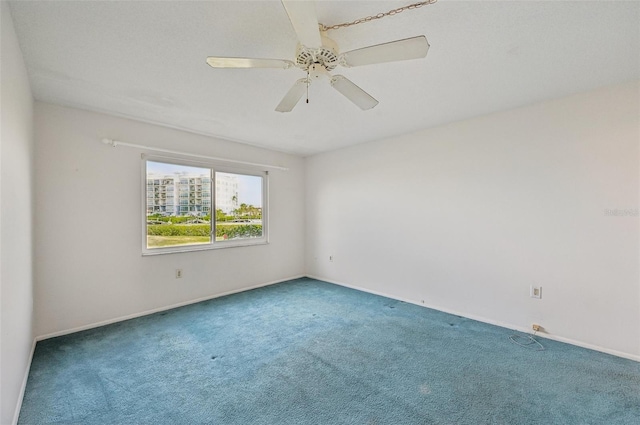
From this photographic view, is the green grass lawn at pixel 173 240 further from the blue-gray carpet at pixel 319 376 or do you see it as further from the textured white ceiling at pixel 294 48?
the textured white ceiling at pixel 294 48

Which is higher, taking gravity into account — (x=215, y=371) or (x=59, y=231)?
(x=59, y=231)

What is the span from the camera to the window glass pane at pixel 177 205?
3.53 meters

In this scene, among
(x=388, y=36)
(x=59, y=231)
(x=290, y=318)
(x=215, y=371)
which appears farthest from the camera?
(x=290, y=318)

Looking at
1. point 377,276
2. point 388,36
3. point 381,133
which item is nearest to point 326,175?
point 381,133

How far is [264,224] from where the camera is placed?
4.81 metres

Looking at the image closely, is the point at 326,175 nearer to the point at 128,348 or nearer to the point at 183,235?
the point at 183,235

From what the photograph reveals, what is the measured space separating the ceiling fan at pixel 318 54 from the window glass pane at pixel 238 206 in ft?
8.83

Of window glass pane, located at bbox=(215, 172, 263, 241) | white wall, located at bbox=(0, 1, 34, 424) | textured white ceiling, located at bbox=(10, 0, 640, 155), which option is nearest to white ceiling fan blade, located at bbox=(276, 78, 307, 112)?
textured white ceiling, located at bbox=(10, 0, 640, 155)

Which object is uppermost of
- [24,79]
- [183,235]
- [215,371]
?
[24,79]

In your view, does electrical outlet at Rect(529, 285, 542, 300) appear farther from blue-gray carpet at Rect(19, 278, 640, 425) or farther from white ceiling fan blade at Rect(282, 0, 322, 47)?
white ceiling fan blade at Rect(282, 0, 322, 47)

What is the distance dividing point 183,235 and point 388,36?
3.41m

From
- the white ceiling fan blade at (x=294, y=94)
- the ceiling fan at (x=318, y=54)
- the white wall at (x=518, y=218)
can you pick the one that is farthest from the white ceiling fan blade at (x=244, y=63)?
the white wall at (x=518, y=218)

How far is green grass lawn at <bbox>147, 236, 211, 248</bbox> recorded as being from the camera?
3.52m

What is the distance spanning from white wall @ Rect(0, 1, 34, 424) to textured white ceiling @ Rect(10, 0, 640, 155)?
0.85 feet
